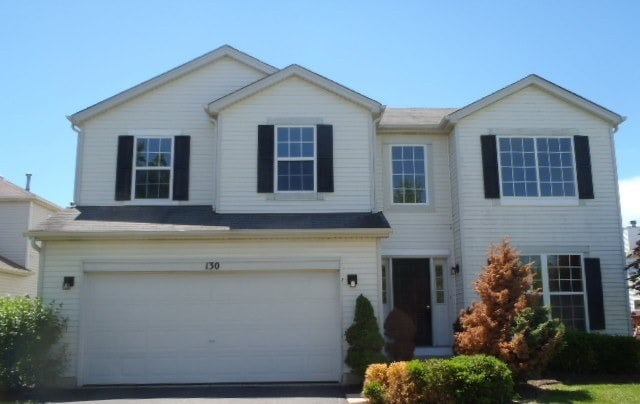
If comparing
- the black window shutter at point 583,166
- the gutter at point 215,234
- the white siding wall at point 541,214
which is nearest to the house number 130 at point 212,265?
the gutter at point 215,234

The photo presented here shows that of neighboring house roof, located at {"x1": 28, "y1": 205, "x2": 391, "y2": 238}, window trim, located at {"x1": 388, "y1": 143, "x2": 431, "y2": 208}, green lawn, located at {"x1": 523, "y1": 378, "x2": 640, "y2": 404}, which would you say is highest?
window trim, located at {"x1": 388, "y1": 143, "x2": 431, "y2": 208}

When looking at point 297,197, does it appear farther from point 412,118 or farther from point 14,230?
point 14,230

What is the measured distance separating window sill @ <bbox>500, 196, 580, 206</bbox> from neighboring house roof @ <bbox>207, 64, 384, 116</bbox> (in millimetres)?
4003

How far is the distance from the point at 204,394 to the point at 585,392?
23.8 feet

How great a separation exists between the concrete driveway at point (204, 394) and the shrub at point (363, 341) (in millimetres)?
584

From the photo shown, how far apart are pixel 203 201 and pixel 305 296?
12.3 ft

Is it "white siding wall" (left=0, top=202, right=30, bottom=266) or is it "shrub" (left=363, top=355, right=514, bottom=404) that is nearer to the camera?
"shrub" (left=363, top=355, right=514, bottom=404)

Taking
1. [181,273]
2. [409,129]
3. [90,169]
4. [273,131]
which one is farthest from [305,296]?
[90,169]

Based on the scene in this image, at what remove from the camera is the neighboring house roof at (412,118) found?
→ 1591 cm

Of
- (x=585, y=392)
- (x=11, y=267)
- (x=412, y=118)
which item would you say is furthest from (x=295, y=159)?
(x=11, y=267)

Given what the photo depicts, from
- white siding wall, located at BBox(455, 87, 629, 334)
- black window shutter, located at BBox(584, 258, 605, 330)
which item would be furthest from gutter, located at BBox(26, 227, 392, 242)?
black window shutter, located at BBox(584, 258, 605, 330)

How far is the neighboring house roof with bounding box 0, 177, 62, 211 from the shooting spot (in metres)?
24.1

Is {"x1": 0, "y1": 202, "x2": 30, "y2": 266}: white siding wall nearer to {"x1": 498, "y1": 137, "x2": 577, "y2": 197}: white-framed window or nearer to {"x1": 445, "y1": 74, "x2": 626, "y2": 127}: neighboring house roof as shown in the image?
{"x1": 445, "y1": 74, "x2": 626, "y2": 127}: neighboring house roof

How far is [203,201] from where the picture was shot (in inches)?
602
